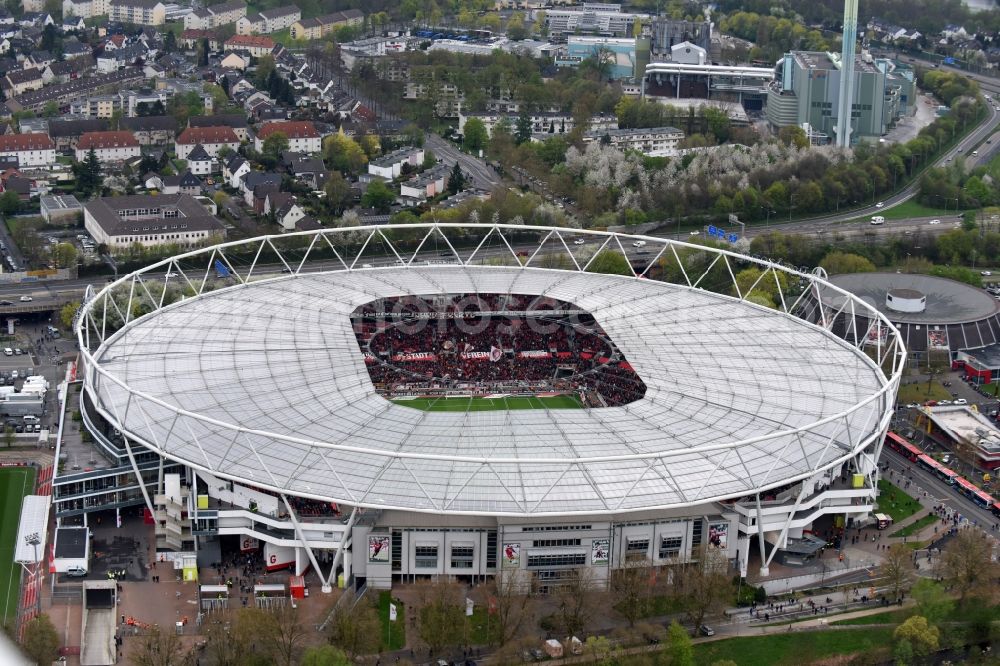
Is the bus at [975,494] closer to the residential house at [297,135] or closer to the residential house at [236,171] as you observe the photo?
the residential house at [236,171]

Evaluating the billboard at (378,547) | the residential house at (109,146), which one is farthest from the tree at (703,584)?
the residential house at (109,146)

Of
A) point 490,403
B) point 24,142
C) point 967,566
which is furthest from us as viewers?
point 24,142

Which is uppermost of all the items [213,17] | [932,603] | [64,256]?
[213,17]

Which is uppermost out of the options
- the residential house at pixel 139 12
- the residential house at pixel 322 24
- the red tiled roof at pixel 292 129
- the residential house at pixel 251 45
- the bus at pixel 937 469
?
the residential house at pixel 139 12

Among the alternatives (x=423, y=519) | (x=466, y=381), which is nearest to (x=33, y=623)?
(x=423, y=519)

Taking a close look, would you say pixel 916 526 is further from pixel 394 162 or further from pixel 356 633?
pixel 394 162

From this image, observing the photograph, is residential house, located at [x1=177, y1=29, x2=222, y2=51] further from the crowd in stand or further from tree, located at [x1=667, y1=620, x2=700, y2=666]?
tree, located at [x1=667, y1=620, x2=700, y2=666]

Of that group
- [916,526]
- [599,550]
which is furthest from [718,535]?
[916,526]

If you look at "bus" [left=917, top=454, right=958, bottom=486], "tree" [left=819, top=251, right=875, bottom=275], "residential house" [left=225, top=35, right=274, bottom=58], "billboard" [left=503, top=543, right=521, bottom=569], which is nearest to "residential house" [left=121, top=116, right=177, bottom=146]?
"residential house" [left=225, top=35, right=274, bottom=58]
